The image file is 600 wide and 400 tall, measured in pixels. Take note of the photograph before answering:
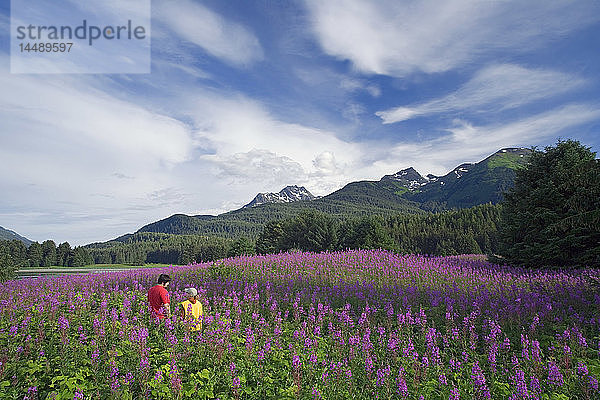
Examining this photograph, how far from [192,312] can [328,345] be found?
3.09 metres

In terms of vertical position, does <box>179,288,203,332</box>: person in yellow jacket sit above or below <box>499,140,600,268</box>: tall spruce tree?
below

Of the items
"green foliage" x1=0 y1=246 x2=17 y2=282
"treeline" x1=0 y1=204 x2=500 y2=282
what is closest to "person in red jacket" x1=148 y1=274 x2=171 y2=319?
"treeline" x1=0 y1=204 x2=500 y2=282

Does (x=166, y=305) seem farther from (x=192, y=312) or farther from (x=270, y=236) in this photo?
(x=270, y=236)

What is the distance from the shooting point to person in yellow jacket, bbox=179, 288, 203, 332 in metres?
6.91

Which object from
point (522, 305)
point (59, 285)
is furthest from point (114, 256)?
point (522, 305)

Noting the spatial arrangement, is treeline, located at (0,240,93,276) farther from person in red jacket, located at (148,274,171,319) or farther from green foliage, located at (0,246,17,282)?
person in red jacket, located at (148,274,171,319)

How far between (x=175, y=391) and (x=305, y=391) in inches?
70.6

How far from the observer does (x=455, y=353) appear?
6738 mm

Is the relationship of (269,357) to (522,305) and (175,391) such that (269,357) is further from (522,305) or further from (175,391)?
(522,305)

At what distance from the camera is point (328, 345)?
22.6 feet

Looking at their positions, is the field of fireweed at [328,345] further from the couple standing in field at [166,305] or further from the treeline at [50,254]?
the treeline at [50,254]

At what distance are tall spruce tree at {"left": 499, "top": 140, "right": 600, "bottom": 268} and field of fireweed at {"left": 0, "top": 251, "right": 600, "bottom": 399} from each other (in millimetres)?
4150

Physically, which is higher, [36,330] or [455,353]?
[36,330]

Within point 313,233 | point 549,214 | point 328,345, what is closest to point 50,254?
point 313,233
